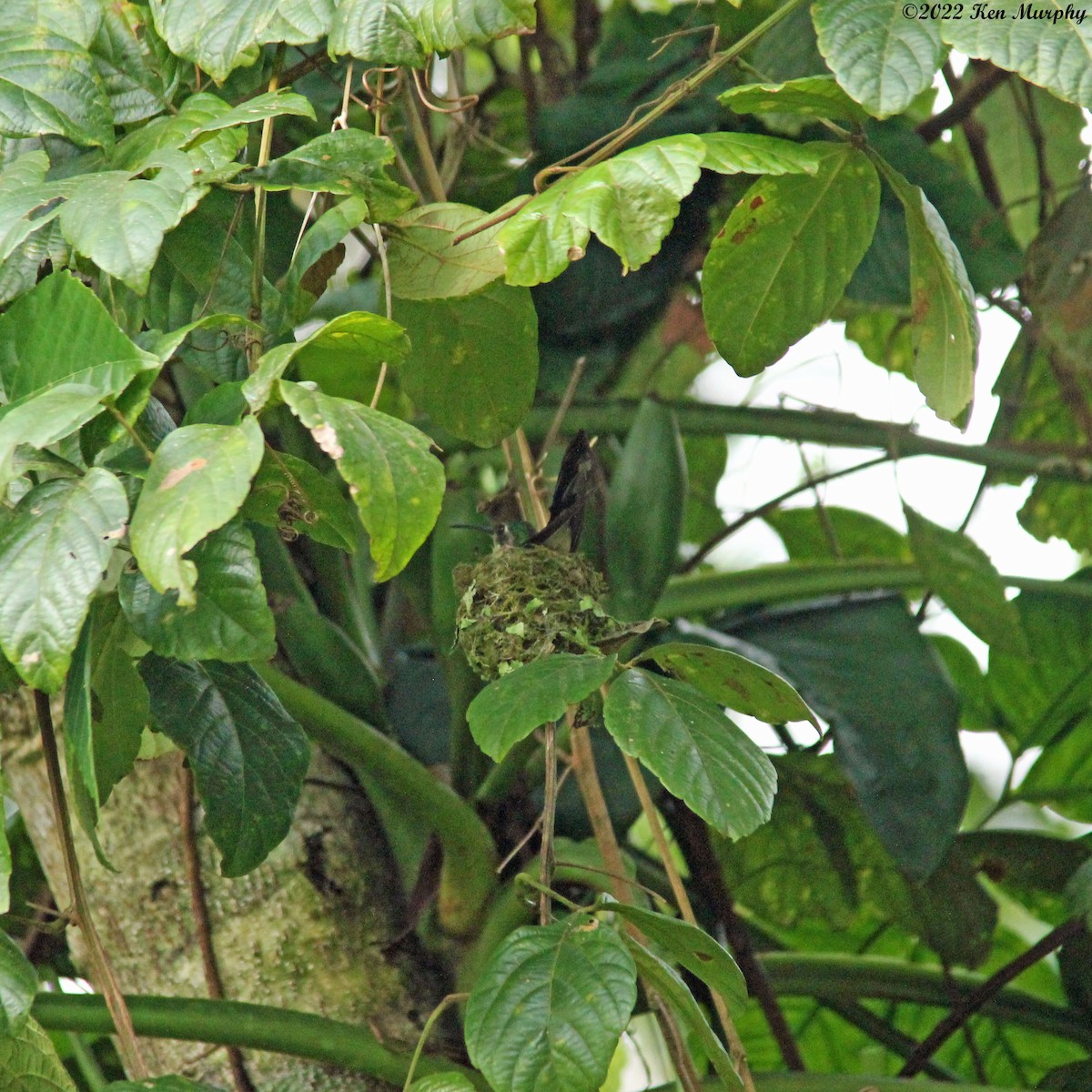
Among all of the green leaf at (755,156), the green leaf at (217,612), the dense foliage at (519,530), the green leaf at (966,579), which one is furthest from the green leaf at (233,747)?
the green leaf at (966,579)

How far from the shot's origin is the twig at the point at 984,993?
878 millimetres

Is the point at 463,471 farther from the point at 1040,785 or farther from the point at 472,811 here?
the point at 1040,785

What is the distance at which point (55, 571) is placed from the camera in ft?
1.24

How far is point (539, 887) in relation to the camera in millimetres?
524

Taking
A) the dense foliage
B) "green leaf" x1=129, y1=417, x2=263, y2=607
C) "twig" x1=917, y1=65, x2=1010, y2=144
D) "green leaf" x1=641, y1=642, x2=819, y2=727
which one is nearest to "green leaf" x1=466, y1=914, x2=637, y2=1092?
the dense foliage

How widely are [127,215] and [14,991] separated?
320 mm

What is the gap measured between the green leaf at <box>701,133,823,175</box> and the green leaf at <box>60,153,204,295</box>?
21 centimetres

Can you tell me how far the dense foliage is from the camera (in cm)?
45

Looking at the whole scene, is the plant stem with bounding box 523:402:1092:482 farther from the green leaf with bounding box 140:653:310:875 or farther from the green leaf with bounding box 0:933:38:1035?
the green leaf with bounding box 0:933:38:1035

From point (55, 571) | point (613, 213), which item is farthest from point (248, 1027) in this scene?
point (613, 213)

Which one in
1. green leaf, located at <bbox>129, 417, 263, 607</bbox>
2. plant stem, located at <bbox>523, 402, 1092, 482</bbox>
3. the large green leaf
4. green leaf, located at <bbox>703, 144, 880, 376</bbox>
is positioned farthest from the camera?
plant stem, located at <bbox>523, 402, 1092, 482</bbox>

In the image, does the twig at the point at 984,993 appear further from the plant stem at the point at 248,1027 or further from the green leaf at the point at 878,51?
the green leaf at the point at 878,51

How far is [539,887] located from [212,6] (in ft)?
1.41

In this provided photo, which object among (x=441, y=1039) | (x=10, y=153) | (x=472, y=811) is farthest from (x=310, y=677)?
(x=10, y=153)
